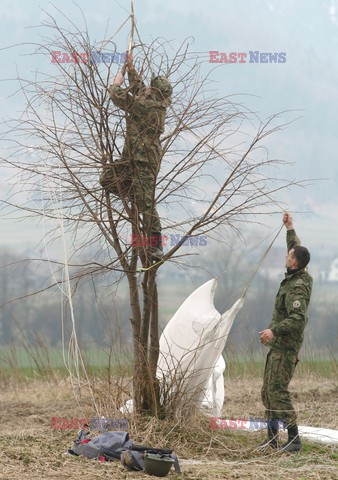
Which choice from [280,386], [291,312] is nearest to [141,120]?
[291,312]

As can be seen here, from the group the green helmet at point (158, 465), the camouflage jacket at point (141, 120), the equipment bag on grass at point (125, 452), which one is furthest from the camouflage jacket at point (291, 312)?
the green helmet at point (158, 465)

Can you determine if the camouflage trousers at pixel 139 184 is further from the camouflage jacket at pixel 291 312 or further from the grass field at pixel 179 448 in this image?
the grass field at pixel 179 448

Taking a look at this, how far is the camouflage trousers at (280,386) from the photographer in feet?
25.7

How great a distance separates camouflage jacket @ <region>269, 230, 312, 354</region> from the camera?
7.71 metres

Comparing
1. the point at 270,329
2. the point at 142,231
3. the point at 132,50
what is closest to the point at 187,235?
the point at 142,231

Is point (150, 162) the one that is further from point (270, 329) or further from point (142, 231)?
point (270, 329)

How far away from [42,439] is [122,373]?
0.90 m

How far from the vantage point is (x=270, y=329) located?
771 cm

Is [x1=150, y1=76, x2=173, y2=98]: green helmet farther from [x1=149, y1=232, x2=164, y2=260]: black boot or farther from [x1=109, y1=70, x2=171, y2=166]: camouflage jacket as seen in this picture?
[x1=149, y1=232, x2=164, y2=260]: black boot

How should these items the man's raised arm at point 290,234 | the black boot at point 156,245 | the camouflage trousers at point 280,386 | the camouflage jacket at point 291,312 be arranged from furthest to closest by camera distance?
the man's raised arm at point 290,234 < the black boot at point 156,245 < the camouflage trousers at point 280,386 < the camouflage jacket at point 291,312

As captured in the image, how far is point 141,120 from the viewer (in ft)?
25.7

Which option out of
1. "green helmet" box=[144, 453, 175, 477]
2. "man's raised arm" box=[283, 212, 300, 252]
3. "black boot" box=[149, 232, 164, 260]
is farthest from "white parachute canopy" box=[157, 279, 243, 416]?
"green helmet" box=[144, 453, 175, 477]

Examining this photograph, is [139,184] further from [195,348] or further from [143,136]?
[195,348]

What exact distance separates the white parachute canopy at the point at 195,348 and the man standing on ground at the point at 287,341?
501 millimetres
